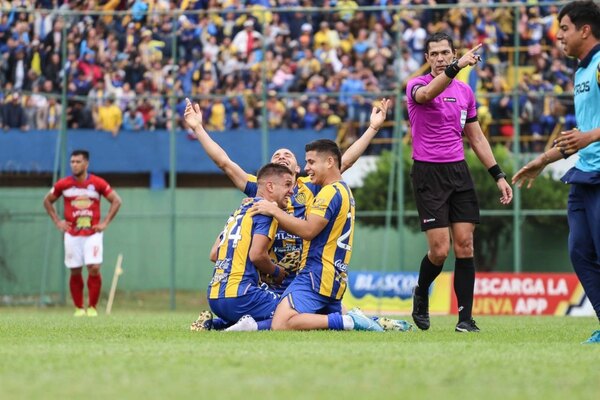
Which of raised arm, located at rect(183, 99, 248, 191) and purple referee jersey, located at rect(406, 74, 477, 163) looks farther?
raised arm, located at rect(183, 99, 248, 191)

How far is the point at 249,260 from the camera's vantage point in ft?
30.9

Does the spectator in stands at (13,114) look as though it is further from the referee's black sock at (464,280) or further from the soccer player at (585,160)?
the soccer player at (585,160)

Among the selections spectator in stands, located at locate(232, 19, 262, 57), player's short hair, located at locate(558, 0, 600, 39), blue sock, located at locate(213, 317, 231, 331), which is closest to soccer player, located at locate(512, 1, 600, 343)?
player's short hair, located at locate(558, 0, 600, 39)

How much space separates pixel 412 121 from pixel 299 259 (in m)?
Result: 1.48

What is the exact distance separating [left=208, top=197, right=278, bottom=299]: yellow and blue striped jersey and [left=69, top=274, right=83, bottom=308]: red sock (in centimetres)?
735

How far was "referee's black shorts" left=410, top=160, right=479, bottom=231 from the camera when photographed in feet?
32.1

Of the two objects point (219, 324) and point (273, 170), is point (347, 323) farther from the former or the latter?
point (273, 170)

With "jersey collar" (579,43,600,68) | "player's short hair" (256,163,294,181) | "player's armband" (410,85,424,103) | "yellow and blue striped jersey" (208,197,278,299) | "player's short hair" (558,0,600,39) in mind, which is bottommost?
"yellow and blue striped jersey" (208,197,278,299)

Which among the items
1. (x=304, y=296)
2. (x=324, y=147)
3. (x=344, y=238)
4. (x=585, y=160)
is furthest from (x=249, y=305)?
(x=585, y=160)

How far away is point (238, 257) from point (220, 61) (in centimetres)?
1338

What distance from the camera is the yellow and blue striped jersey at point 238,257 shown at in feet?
30.7

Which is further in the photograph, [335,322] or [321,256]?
[321,256]

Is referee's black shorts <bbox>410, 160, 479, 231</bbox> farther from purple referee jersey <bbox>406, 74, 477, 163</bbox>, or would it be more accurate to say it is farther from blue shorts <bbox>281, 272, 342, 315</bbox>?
blue shorts <bbox>281, 272, 342, 315</bbox>

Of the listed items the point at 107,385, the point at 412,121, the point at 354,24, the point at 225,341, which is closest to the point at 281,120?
the point at 354,24
